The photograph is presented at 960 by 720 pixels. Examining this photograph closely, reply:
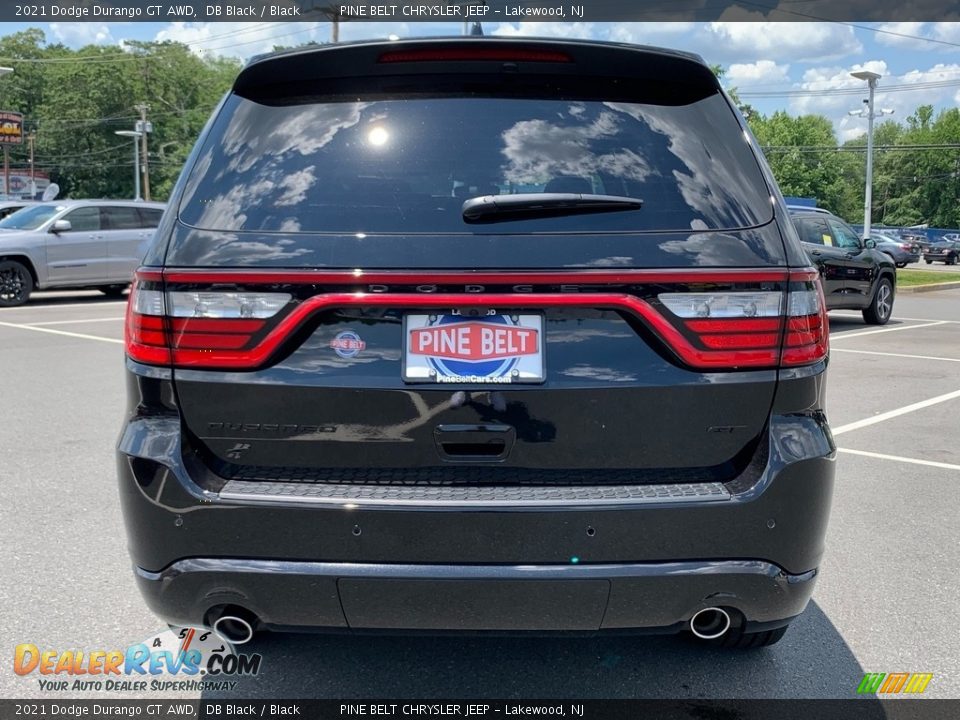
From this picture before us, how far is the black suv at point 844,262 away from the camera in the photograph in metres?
14.1

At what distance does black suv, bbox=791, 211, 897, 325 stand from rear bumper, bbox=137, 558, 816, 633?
12311 millimetres

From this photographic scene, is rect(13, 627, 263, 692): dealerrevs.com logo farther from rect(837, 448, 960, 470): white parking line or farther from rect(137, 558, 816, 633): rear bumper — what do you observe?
rect(837, 448, 960, 470): white parking line

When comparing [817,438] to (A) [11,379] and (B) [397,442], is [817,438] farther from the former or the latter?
(A) [11,379]

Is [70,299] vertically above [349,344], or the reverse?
[349,344]

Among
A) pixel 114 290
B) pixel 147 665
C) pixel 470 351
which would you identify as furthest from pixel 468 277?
pixel 114 290

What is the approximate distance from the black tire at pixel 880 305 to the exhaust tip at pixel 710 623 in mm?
13868

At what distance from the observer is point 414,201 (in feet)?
8.20

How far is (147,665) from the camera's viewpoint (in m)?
3.21

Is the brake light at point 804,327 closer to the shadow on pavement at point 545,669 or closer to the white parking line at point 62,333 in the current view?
the shadow on pavement at point 545,669

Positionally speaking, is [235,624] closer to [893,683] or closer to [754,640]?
[754,640]

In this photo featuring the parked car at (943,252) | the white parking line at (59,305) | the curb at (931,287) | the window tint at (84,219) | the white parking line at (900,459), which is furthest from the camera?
the parked car at (943,252)

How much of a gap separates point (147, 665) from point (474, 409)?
1.64 meters

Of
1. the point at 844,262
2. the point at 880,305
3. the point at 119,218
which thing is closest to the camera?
the point at 844,262

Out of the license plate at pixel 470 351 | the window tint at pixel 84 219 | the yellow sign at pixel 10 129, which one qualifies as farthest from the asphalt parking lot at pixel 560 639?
the yellow sign at pixel 10 129
